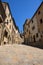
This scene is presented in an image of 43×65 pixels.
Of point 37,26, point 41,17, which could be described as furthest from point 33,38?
point 41,17

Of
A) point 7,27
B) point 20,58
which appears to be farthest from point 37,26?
point 20,58

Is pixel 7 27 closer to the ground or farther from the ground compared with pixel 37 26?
closer to the ground

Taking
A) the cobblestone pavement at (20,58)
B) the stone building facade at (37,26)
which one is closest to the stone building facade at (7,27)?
the stone building facade at (37,26)

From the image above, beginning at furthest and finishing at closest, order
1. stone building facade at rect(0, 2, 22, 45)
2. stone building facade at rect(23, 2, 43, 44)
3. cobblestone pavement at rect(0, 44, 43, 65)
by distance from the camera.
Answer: stone building facade at rect(23, 2, 43, 44), stone building facade at rect(0, 2, 22, 45), cobblestone pavement at rect(0, 44, 43, 65)

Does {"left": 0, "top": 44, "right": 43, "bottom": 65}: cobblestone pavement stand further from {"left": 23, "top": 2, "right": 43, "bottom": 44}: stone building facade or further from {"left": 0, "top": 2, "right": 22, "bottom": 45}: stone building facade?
{"left": 23, "top": 2, "right": 43, "bottom": 44}: stone building facade

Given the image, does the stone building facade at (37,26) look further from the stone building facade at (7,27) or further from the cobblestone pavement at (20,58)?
the cobblestone pavement at (20,58)

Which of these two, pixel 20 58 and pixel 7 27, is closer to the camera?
pixel 20 58

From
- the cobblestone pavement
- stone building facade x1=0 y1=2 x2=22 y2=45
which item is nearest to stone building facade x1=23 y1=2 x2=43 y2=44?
stone building facade x1=0 y1=2 x2=22 y2=45

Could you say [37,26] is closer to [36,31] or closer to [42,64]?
[36,31]

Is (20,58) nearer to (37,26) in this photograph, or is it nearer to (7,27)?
(7,27)

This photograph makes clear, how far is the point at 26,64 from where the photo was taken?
1088 cm

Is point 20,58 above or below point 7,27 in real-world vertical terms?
below

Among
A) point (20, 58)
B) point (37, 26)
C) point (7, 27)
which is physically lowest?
point (20, 58)

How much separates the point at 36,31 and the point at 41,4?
652 centimetres
